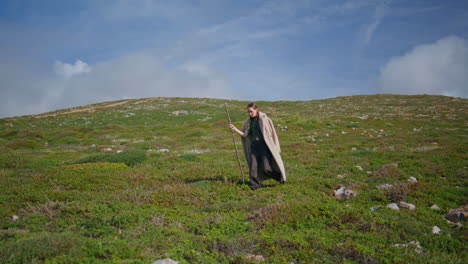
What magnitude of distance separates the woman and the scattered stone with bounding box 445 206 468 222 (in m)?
4.45

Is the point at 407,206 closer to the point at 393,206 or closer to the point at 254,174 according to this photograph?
the point at 393,206

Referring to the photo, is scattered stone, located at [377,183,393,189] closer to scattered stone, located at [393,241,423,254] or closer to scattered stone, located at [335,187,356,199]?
scattered stone, located at [335,187,356,199]

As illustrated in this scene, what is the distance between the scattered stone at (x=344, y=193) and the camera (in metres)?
8.48

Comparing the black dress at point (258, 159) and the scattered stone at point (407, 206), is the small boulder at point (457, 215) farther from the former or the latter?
the black dress at point (258, 159)

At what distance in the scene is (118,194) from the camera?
28.3ft

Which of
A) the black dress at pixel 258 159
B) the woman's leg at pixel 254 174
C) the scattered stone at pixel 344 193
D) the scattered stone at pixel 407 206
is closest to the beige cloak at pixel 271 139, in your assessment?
the black dress at pixel 258 159

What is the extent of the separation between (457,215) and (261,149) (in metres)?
5.39

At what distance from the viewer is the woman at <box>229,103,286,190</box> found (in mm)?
9422

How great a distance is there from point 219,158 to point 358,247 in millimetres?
10926

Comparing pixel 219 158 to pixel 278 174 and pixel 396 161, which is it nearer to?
pixel 278 174

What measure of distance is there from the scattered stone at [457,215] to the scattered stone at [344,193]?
230cm

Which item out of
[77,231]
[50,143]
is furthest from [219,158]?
[50,143]

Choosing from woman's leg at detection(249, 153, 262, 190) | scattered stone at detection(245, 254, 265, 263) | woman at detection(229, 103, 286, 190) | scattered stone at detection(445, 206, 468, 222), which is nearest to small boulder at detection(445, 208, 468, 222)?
scattered stone at detection(445, 206, 468, 222)

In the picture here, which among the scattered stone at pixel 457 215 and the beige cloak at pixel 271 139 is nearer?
the scattered stone at pixel 457 215
